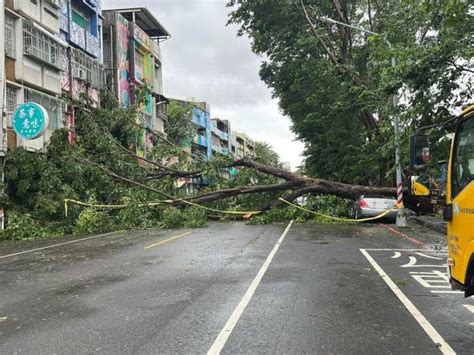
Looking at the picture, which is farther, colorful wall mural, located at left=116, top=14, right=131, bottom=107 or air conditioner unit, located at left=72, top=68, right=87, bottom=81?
colorful wall mural, located at left=116, top=14, right=131, bottom=107

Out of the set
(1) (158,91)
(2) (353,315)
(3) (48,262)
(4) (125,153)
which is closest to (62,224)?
(4) (125,153)

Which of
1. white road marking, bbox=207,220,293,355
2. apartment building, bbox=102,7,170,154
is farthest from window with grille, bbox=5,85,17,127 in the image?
white road marking, bbox=207,220,293,355

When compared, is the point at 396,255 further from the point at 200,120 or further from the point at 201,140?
the point at 200,120

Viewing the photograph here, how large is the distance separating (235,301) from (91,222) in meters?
13.8

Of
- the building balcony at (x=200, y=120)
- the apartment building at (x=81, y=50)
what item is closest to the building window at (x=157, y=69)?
the apartment building at (x=81, y=50)

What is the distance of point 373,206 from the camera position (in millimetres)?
21203

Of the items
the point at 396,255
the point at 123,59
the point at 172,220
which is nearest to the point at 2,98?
the point at 172,220

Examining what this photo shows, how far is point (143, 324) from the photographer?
613 centimetres

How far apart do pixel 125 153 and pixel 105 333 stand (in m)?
17.9

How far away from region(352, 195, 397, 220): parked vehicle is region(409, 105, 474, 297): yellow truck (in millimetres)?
15691

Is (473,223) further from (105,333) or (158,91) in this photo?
(158,91)

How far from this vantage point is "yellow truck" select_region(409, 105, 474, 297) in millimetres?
4777

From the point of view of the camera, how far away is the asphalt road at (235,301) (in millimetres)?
5438

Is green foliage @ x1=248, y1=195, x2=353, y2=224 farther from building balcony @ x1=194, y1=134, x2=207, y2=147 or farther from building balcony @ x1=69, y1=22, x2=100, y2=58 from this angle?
building balcony @ x1=194, y1=134, x2=207, y2=147
